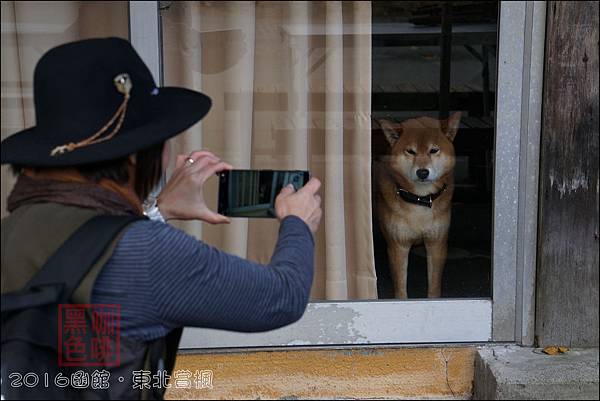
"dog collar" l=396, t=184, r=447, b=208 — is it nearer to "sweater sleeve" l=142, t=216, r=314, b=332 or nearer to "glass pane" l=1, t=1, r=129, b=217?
"glass pane" l=1, t=1, r=129, b=217

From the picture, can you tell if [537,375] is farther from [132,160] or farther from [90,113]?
[90,113]

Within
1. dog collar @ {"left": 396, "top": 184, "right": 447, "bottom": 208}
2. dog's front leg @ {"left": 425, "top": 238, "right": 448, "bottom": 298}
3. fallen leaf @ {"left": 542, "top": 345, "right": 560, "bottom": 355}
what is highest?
dog collar @ {"left": 396, "top": 184, "right": 447, "bottom": 208}

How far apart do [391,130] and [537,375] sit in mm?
1385

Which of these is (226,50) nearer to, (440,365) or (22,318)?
(440,365)

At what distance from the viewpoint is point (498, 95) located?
3.40m

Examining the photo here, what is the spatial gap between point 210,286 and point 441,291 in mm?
2354

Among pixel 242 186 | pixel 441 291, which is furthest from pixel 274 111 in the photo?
pixel 242 186

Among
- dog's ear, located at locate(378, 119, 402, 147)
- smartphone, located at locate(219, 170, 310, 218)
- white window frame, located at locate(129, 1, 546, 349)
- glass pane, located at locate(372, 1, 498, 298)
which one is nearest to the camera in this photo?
smartphone, located at locate(219, 170, 310, 218)

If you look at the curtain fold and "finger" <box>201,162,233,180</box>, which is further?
the curtain fold

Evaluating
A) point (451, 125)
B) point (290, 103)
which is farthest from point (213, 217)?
point (451, 125)

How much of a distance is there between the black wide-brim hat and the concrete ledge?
2.06 meters

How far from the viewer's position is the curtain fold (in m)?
3.59

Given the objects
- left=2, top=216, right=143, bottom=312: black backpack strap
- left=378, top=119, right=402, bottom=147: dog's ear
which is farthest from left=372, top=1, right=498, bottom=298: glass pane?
left=2, top=216, right=143, bottom=312: black backpack strap

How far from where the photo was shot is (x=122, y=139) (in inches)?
62.7
